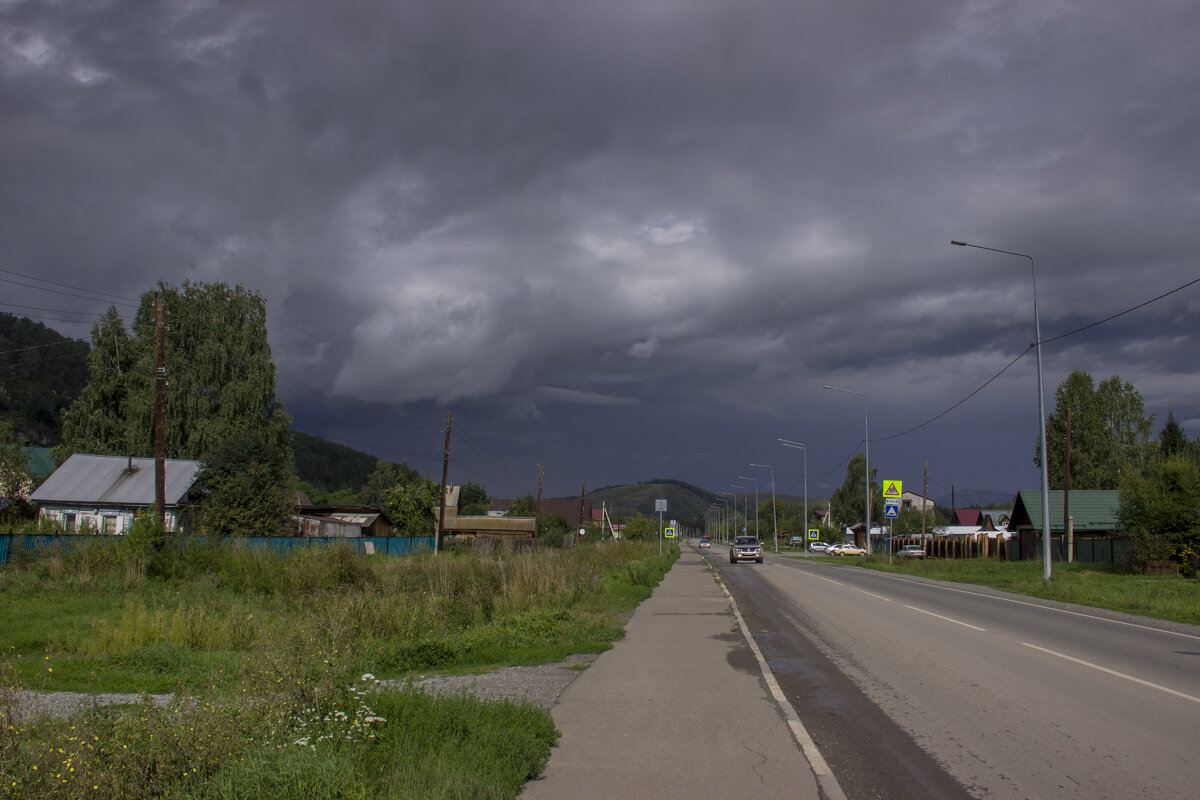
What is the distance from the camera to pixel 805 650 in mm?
12609

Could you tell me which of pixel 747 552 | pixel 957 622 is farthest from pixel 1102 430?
pixel 957 622

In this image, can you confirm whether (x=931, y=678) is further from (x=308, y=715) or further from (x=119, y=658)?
(x=119, y=658)

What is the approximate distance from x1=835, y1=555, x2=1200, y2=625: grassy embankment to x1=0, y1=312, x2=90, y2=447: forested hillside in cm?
10799

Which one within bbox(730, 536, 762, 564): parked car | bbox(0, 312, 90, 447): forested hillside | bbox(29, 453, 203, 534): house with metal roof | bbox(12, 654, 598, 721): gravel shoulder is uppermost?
bbox(0, 312, 90, 447): forested hillside

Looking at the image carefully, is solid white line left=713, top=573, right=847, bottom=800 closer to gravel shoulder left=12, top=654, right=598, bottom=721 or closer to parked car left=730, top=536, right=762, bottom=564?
gravel shoulder left=12, top=654, right=598, bottom=721

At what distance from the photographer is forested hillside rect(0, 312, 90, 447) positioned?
104 metres

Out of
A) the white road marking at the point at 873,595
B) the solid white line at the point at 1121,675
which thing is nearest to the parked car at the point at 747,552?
the white road marking at the point at 873,595

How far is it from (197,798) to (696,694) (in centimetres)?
586

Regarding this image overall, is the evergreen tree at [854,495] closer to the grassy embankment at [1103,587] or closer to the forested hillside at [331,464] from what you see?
the grassy embankment at [1103,587]

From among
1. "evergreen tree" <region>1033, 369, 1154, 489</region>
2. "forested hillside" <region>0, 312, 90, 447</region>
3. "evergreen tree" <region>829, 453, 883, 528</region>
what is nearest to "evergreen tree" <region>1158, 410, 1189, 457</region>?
"evergreen tree" <region>1033, 369, 1154, 489</region>

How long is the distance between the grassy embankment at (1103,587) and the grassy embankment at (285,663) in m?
12.6

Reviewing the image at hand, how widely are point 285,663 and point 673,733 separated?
346cm

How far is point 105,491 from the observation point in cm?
4322

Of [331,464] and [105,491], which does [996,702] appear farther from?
[331,464]
